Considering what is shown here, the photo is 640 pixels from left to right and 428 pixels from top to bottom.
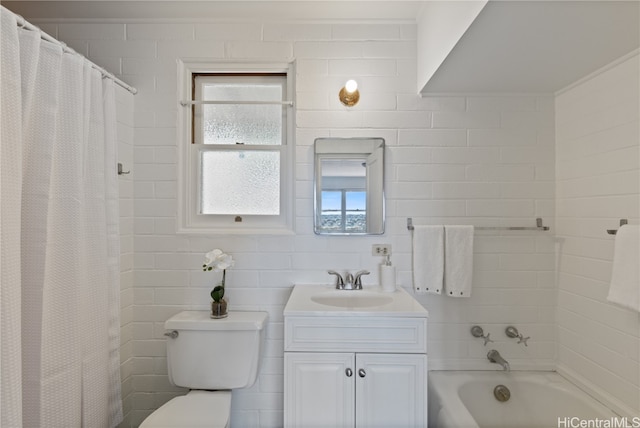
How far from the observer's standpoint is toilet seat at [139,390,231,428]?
141 centimetres

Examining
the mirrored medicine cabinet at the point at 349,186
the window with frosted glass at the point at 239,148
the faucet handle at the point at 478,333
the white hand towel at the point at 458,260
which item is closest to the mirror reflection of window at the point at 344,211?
the mirrored medicine cabinet at the point at 349,186

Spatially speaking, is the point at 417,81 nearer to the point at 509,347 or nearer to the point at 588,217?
the point at 588,217

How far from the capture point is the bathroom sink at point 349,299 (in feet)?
5.79

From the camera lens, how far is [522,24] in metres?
1.18

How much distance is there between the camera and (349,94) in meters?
1.84

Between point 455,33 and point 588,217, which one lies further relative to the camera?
point 588,217

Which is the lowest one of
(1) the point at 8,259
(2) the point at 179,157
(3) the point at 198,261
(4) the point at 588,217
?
(3) the point at 198,261

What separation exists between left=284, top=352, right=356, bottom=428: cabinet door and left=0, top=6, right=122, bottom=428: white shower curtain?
86 cm

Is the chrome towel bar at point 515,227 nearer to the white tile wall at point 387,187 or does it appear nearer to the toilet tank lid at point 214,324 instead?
the white tile wall at point 387,187

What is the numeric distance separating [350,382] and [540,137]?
5.52 feet

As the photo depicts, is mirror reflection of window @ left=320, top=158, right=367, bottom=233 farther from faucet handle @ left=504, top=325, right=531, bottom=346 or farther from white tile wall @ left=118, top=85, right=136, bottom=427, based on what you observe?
white tile wall @ left=118, top=85, right=136, bottom=427

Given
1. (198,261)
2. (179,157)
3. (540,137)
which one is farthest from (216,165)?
(540,137)

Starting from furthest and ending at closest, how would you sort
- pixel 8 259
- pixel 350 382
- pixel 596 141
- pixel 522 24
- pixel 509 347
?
pixel 509 347, pixel 596 141, pixel 350 382, pixel 522 24, pixel 8 259

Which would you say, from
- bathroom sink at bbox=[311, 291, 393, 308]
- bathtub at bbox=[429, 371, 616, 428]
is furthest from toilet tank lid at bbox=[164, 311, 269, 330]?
bathtub at bbox=[429, 371, 616, 428]
